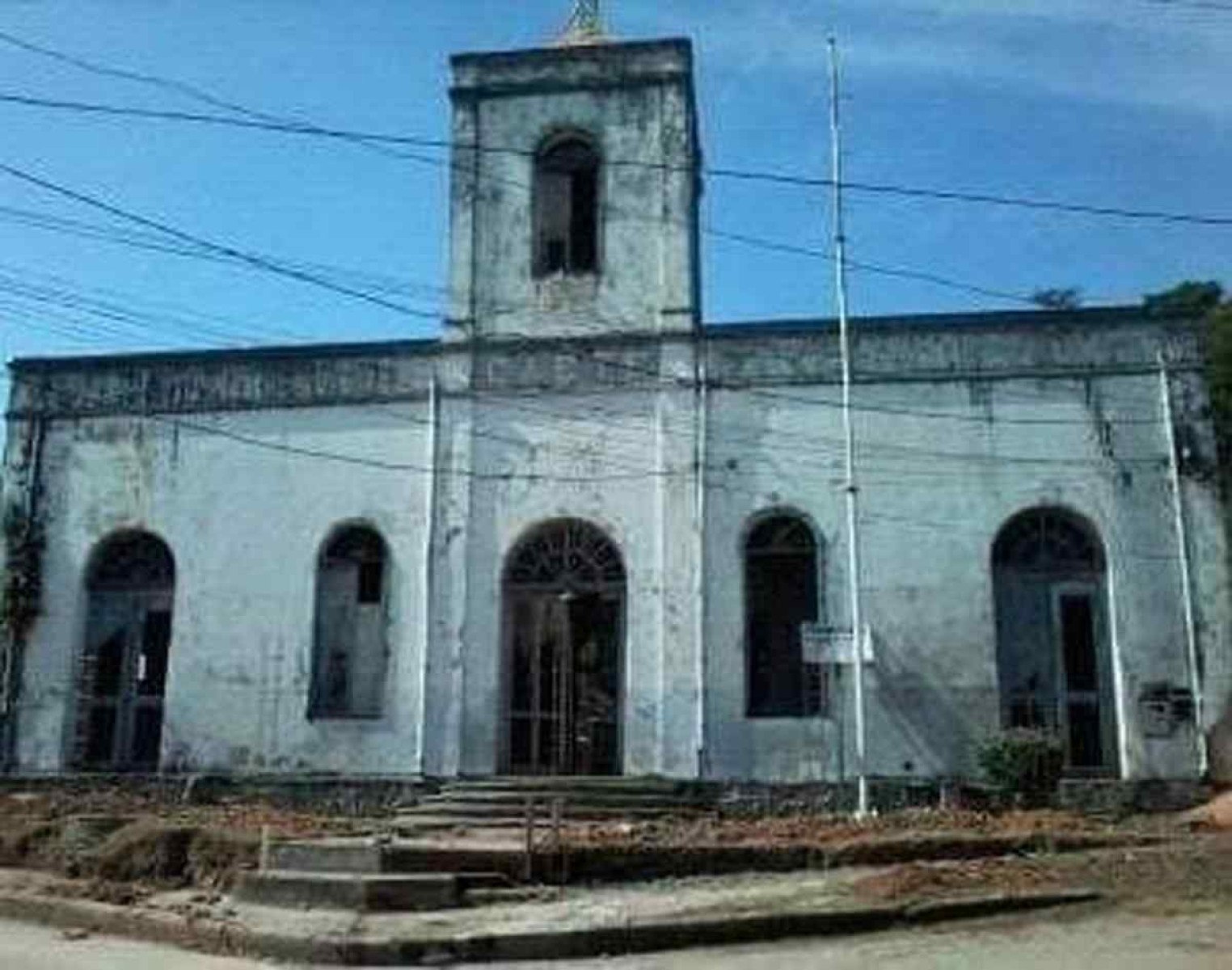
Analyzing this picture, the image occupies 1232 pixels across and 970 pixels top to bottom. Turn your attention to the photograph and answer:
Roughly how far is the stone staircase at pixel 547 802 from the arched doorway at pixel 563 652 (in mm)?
960

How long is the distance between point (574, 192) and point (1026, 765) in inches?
425

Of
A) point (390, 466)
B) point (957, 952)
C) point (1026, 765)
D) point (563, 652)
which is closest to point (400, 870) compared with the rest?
point (957, 952)

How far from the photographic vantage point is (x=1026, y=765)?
1991cm

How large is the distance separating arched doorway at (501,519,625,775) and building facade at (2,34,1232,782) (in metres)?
0.05

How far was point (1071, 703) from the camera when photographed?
21812 millimetres

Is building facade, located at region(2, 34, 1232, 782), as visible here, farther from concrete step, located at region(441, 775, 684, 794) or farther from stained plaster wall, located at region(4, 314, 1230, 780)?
concrete step, located at region(441, 775, 684, 794)

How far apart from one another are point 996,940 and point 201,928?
6073 millimetres

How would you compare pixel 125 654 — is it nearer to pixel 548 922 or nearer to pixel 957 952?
pixel 548 922

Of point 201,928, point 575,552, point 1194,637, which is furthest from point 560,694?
point 201,928

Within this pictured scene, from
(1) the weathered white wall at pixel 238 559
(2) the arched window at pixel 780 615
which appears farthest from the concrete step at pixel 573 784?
(2) the arched window at pixel 780 615

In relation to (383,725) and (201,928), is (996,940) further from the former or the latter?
(383,725)

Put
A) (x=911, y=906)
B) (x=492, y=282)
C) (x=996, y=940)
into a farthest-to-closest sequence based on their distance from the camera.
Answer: (x=492, y=282)
(x=911, y=906)
(x=996, y=940)

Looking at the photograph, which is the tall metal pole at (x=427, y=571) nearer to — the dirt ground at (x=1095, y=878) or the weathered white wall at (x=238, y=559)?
the weathered white wall at (x=238, y=559)

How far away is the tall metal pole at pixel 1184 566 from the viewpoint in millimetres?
21047
